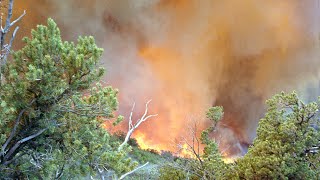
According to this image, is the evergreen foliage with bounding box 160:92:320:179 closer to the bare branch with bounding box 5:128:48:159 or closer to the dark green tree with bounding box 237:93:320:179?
the dark green tree with bounding box 237:93:320:179

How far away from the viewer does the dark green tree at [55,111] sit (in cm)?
1252

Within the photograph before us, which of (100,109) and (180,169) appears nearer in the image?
(100,109)

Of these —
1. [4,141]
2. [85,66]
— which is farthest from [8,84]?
[85,66]

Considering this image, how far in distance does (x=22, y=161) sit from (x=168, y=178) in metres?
12.0

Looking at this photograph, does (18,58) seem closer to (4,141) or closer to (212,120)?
(4,141)

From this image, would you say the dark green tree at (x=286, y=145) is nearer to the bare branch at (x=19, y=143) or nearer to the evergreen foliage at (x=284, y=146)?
the evergreen foliage at (x=284, y=146)

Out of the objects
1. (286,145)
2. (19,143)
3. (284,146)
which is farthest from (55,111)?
(286,145)

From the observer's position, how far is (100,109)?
1388 cm

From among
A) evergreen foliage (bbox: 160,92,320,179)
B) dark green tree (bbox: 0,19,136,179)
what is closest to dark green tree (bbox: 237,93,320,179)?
evergreen foliage (bbox: 160,92,320,179)

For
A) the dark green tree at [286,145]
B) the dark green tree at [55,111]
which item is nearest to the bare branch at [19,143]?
the dark green tree at [55,111]

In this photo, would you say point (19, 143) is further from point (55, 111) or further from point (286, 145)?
point (286, 145)

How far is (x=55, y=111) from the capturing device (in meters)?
13.4

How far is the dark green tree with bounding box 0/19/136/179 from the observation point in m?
12.5

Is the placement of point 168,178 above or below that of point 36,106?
above
